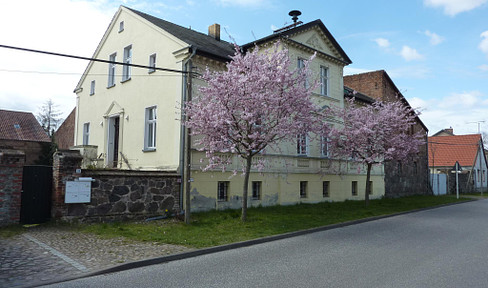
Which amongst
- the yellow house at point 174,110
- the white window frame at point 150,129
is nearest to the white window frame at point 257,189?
the yellow house at point 174,110

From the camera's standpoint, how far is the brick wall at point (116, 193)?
10.9m

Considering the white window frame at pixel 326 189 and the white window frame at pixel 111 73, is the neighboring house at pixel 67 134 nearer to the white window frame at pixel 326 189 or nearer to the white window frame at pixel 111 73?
the white window frame at pixel 111 73

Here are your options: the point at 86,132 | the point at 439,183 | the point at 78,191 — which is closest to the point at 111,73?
the point at 86,132

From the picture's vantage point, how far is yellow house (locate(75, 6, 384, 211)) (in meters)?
15.0

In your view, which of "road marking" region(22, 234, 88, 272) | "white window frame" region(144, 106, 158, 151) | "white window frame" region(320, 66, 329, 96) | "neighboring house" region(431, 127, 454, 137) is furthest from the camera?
"neighboring house" region(431, 127, 454, 137)

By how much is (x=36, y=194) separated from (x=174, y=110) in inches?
241

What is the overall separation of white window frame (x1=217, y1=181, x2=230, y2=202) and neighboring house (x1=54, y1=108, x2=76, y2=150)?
66.2ft

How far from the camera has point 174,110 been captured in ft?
49.5

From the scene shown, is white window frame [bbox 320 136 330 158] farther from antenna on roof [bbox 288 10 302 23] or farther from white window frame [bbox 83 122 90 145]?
white window frame [bbox 83 122 90 145]

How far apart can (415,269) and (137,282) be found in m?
4.99

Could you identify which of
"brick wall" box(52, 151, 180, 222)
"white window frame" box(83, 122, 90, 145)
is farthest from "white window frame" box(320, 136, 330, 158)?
"white window frame" box(83, 122, 90, 145)

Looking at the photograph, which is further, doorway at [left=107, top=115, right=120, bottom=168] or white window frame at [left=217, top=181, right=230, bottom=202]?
doorway at [left=107, top=115, right=120, bottom=168]

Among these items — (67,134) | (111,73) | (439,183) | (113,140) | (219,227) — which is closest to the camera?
(219,227)

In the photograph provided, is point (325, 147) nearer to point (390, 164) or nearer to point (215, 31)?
point (215, 31)
